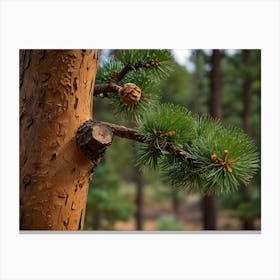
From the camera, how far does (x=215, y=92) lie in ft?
12.6

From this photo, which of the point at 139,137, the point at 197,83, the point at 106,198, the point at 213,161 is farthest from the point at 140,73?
the point at 197,83

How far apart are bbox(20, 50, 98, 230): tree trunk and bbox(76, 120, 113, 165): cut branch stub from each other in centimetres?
2

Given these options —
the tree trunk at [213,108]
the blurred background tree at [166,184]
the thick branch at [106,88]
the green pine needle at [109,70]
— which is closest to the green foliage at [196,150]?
the thick branch at [106,88]

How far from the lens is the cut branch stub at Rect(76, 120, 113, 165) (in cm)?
115

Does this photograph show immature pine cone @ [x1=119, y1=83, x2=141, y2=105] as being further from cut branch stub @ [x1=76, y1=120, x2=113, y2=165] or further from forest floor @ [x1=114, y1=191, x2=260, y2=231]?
forest floor @ [x1=114, y1=191, x2=260, y2=231]

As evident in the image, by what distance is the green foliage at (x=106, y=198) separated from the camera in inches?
153

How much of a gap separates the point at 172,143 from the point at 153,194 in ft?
18.8

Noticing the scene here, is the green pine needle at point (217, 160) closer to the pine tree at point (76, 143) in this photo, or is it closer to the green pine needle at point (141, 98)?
the pine tree at point (76, 143)

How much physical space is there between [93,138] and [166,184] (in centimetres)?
286

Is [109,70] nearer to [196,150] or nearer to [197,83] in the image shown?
[196,150]

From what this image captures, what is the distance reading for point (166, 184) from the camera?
396 centimetres

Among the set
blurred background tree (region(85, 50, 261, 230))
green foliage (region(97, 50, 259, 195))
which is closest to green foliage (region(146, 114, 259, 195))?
green foliage (region(97, 50, 259, 195))
